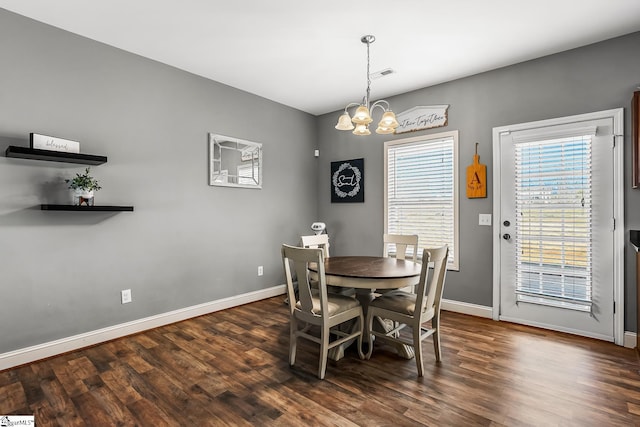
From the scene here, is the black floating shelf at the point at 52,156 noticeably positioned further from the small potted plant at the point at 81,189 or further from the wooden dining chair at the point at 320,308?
the wooden dining chair at the point at 320,308

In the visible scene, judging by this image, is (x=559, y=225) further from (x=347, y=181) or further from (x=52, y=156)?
(x=52, y=156)

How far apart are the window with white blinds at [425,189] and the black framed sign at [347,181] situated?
1.40 feet

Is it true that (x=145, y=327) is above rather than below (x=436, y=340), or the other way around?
below

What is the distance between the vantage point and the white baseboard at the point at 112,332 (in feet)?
8.08

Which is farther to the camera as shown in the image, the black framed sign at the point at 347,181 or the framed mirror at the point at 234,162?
the black framed sign at the point at 347,181

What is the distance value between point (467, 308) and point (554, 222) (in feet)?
4.17

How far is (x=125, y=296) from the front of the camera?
3062 mm

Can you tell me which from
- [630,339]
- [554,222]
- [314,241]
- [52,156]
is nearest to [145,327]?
[52,156]

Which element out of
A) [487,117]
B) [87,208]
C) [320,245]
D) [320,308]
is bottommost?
[320,308]

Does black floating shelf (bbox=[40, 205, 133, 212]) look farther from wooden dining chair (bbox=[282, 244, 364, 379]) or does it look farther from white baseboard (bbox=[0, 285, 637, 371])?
wooden dining chair (bbox=[282, 244, 364, 379])

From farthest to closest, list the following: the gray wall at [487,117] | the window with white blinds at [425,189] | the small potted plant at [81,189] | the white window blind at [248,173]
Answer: the white window blind at [248,173], the window with white blinds at [425,189], the gray wall at [487,117], the small potted plant at [81,189]

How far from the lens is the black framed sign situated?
4566 mm

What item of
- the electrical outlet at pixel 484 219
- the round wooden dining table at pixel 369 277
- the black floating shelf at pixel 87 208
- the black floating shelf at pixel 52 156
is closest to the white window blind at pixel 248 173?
the black floating shelf at pixel 87 208

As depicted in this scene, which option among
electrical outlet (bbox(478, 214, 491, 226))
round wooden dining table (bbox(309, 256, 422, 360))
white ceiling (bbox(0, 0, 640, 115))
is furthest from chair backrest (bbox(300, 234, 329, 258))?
white ceiling (bbox(0, 0, 640, 115))
